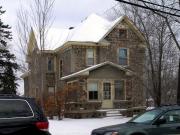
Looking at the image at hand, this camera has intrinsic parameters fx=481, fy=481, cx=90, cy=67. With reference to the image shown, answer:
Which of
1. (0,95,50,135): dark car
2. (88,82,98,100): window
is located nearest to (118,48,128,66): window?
(88,82,98,100): window

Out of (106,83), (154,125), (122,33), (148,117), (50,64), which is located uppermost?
(122,33)

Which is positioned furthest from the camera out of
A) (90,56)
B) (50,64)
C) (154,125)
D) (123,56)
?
(50,64)

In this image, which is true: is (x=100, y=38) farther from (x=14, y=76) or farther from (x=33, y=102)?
(x=33, y=102)

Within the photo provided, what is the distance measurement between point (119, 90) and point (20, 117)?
2949 centimetres

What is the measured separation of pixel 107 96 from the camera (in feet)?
130

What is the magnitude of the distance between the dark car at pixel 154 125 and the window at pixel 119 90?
24.3m

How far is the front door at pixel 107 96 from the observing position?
39281 millimetres

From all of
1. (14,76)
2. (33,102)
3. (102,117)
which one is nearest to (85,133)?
(33,102)

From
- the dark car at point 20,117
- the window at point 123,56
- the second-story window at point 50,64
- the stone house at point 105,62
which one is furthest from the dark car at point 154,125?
the second-story window at point 50,64

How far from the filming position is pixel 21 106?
441 inches

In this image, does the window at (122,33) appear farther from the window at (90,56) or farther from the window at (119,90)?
the window at (119,90)

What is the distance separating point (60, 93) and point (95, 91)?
20.3 feet

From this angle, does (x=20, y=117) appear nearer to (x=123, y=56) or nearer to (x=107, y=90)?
(x=107, y=90)

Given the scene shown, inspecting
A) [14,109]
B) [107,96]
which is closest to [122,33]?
[107,96]
